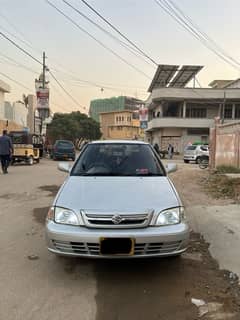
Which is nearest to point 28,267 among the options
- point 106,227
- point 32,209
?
point 106,227

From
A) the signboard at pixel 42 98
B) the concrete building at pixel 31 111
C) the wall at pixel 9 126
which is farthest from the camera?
the concrete building at pixel 31 111

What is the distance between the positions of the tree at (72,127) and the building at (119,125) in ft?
85.1

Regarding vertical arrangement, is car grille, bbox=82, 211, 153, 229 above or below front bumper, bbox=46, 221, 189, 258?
above

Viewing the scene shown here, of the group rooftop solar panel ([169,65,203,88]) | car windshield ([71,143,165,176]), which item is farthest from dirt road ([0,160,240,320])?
rooftop solar panel ([169,65,203,88])

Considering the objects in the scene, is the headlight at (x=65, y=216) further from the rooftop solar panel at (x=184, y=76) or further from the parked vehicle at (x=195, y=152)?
the rooftop solar panel at (x=184, y=76)

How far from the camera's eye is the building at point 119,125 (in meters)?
93.8

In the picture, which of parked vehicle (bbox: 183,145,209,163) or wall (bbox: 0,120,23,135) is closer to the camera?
parked vehicle (bbox: 183,145,209,163)

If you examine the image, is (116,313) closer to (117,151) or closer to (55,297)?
(55,297)

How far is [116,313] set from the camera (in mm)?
3783

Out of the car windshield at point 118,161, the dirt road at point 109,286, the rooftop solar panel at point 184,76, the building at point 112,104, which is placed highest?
the rooftop solar panel at point 184,76

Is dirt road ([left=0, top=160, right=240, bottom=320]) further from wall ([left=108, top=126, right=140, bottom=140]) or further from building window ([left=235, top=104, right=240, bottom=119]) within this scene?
wall ([left=108, top=126, right=140, bottom=140])

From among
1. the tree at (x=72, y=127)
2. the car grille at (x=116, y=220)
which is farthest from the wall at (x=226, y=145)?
the tree at (x=72, y=127)

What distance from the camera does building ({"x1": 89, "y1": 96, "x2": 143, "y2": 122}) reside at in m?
84.4

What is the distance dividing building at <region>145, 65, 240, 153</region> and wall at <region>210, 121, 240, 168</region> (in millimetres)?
29109
